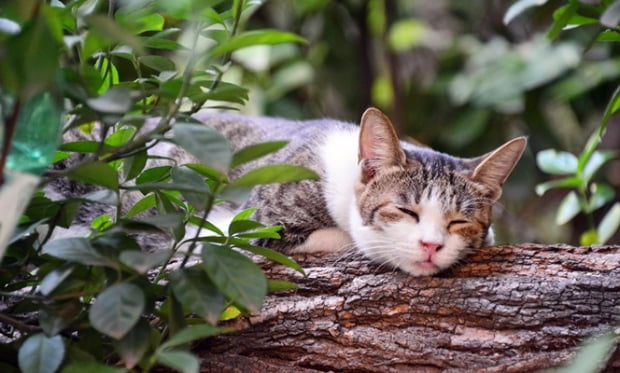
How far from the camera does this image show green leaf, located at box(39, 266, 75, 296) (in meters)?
1.03

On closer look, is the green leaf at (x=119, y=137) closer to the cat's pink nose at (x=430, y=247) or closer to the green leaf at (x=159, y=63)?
the green leaf at (x=159, y=63)

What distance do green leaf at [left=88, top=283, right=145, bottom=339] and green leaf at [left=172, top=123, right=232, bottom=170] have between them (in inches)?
8.0

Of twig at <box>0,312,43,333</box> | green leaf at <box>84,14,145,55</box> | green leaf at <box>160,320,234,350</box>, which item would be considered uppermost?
green leaf at <box>84,14,145,55</box>

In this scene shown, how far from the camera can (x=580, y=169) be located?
6.95 feet

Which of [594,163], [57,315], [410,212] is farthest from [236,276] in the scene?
[594,163]

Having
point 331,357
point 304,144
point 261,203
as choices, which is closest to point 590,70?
point 304,144

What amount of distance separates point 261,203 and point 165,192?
2.20 ft

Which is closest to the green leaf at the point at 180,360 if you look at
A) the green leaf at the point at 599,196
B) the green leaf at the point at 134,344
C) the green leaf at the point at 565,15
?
the green leaf at the point at 134,344

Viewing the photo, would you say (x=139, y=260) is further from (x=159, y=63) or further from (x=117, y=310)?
(x=159, y=63)

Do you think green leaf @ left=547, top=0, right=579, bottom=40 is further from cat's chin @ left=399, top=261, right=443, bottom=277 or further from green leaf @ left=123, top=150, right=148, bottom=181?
green leaf @ left=123, top=150, right=148, bottom=181

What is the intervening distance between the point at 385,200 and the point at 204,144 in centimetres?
86

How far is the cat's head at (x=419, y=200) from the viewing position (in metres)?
1.64

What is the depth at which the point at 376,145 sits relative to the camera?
5.95 ft

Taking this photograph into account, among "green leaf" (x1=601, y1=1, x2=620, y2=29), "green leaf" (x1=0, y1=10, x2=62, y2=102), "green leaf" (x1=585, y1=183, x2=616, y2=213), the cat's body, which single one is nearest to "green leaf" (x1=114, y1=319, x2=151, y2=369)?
"green leaf" (x1=0, y1=10, x2=62, y2=102)
